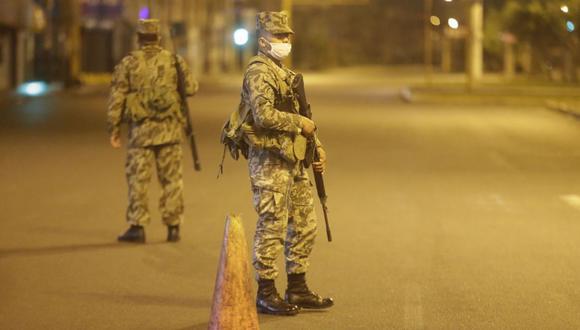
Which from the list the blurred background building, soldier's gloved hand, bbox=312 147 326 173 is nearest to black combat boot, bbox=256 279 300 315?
soldier's gloved hand, bbox=312 147 326 173

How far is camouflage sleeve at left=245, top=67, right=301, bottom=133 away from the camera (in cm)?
757

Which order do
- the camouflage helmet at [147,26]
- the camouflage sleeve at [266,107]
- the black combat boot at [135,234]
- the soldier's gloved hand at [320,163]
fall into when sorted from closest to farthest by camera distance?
the camouflage sleeve at [266,107], the soldier's gloved hand at [320,163], the camouflage helmet at [147,26], the black combat boot at [135,234]

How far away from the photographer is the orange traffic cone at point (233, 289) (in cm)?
661

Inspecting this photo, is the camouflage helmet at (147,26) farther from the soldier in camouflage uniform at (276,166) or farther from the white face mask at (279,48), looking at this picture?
the white face mask at (279,48)

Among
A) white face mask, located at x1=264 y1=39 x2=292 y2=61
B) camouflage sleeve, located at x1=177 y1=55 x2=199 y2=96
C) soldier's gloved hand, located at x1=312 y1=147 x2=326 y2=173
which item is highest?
white face mask, located at x1=264 y1=39 x2=292 y2=61

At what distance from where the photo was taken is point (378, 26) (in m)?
125

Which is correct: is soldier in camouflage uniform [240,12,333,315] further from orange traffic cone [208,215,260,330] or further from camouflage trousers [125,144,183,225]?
camouflage trousers [125,144,183,225]

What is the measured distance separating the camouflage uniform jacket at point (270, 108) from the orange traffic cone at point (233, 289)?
88 cm

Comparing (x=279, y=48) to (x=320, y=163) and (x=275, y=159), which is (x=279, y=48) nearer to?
(x=275, y=159)

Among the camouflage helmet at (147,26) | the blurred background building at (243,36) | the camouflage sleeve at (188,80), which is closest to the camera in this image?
the camouflage helmet at (147,26)

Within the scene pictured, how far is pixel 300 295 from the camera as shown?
7.99 m

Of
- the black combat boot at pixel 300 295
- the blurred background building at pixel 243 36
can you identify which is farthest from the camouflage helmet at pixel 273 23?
the blurred background building at pixel 243 36

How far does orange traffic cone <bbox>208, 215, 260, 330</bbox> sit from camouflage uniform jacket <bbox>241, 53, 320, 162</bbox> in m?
0.88

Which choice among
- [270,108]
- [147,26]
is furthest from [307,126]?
[147,26]
